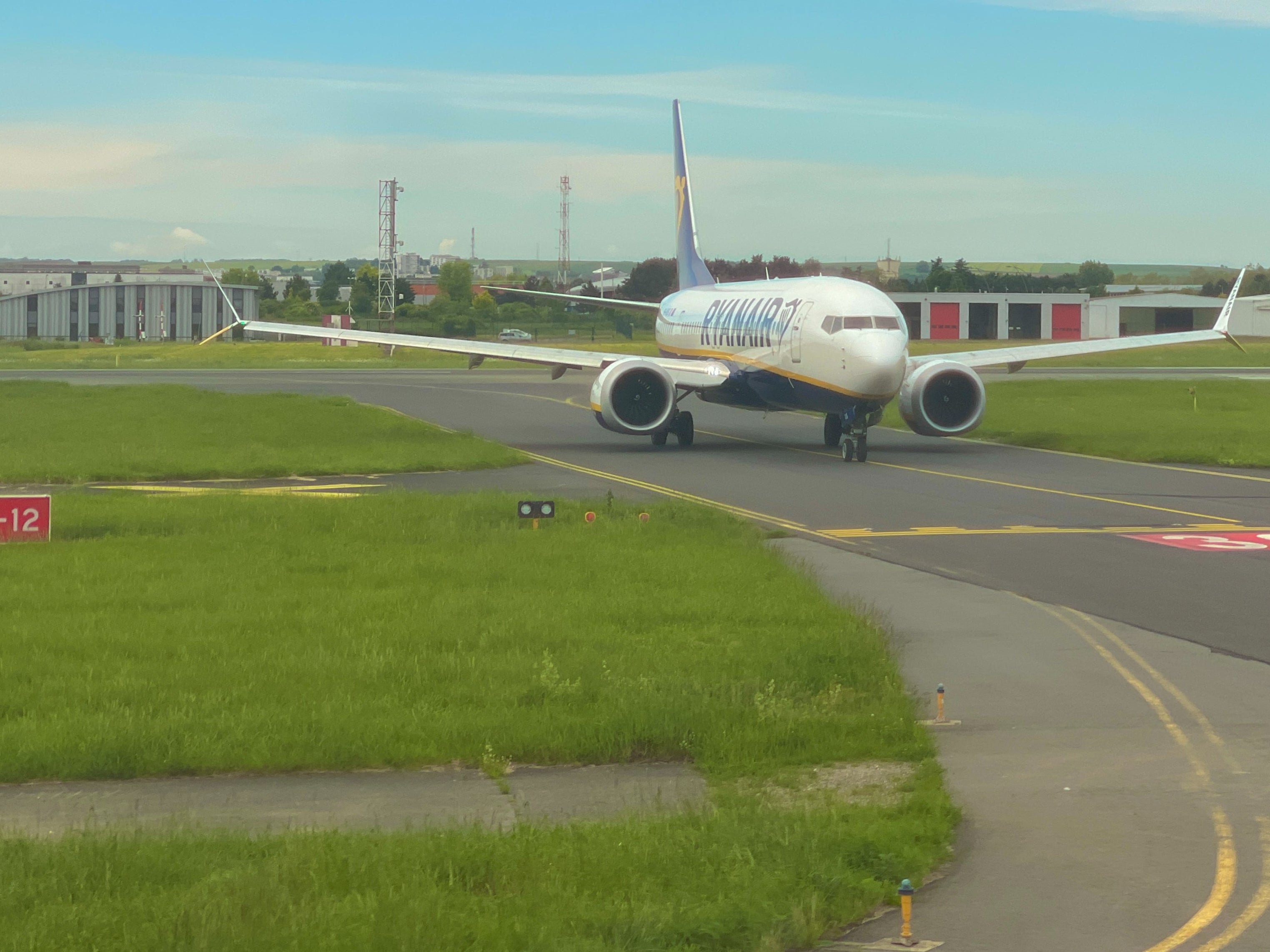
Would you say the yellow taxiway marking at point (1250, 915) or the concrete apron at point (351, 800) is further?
the concrete apron at point (351, 800)

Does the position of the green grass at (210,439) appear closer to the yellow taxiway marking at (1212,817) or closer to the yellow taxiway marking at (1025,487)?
the yellow taxiway marking at (1025,487)

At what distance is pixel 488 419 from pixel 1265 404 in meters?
23.7

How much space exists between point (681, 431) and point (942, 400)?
6.34 m

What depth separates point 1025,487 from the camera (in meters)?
27.5

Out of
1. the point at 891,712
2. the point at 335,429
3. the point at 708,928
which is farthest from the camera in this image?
the point at 335,429

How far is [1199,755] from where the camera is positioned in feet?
33.0

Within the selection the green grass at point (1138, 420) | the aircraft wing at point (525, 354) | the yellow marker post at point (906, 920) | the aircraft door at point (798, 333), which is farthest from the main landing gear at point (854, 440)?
the yellow marker post at point (906, 920)

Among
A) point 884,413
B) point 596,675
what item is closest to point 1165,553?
point 596,675

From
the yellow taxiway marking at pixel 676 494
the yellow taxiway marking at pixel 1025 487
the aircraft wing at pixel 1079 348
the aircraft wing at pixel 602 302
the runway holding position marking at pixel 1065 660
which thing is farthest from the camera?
the aircraft wing at pixel 602 302

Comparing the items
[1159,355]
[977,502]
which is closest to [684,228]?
[977,502]

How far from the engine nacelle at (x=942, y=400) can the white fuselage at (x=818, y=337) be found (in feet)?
5.20

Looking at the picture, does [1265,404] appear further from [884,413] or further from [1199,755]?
[1199,755]

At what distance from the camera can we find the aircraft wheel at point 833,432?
37781mm

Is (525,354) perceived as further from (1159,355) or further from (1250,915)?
(1159,355)
